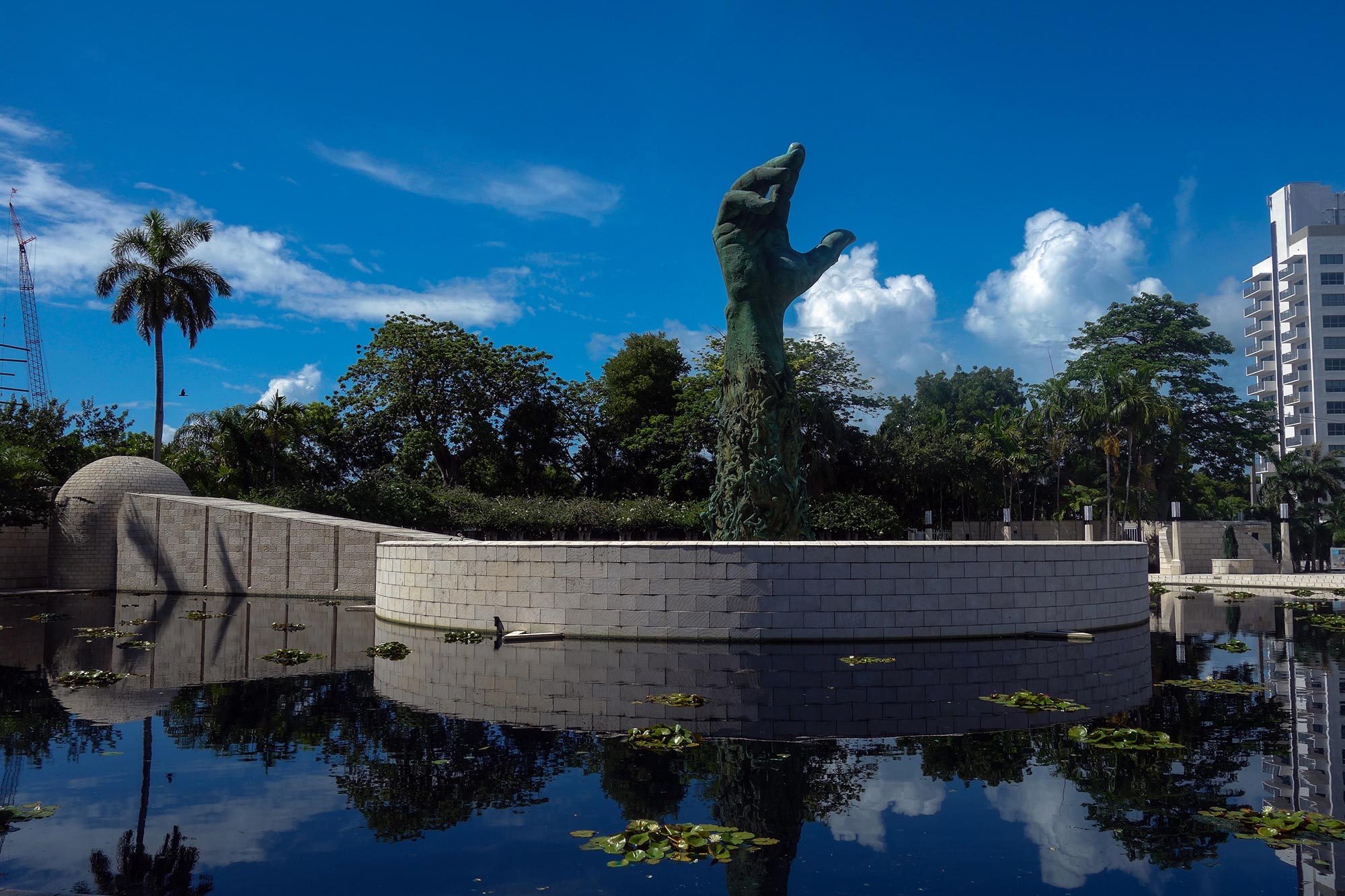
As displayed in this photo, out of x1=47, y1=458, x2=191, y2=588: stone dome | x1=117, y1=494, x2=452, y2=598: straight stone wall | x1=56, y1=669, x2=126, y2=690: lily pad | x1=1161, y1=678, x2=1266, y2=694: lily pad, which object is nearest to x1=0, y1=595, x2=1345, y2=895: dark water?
x1=56, y1=669, x2=126, y2=690: lily pad

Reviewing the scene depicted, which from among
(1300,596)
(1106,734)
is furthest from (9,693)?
(1300,596)

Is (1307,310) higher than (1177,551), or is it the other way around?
(1307,310)

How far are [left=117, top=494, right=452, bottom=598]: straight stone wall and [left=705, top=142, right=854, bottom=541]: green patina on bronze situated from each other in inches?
329

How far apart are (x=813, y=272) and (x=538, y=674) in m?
11.7

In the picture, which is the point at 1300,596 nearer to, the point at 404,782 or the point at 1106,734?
the point at 1106,734

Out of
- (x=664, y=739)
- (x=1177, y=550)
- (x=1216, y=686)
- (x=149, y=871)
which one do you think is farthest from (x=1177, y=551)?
(x=149, y=871)

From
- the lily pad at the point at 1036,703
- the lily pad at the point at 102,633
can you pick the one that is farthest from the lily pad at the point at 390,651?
the lily pad at the point at 1036,703

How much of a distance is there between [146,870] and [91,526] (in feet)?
84.5

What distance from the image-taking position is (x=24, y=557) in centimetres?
2805

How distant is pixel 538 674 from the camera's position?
464 inches

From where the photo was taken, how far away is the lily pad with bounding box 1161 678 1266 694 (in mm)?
10867

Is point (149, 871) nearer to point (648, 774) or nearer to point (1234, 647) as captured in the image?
point (648, 774)

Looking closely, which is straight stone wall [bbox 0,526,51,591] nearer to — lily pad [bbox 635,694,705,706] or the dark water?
the dark water

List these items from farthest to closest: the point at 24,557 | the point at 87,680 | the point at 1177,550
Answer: the point at 1177,550 < the point at 24,557 < the point at 87,680
